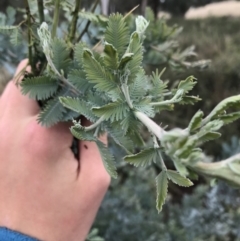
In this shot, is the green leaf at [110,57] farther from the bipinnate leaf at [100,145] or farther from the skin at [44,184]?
the skin at [44,184]

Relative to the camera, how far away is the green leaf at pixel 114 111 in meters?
0.29

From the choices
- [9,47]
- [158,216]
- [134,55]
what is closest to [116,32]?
[134,55]

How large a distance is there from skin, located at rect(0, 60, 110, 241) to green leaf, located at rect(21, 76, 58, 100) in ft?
0.20

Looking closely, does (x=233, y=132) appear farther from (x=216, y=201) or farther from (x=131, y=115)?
(x=131, y=115)

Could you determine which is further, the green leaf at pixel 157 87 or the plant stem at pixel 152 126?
the green leaf at pixel 157 87

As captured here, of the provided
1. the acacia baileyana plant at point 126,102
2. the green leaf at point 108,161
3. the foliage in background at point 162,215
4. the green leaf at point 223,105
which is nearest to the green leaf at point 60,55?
the acacia baileyana plant at point 126,102

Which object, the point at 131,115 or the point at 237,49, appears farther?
the point at 237,49

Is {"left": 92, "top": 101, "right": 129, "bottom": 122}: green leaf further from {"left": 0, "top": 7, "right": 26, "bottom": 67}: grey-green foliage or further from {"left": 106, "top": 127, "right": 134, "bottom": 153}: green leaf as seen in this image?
{"left": 0, "top": 7, "right": 26, "bottom": 67}: grey-green foliage

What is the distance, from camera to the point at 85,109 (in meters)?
0.36

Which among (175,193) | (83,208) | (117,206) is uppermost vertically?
(83,208)

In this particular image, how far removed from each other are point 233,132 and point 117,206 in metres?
0.89

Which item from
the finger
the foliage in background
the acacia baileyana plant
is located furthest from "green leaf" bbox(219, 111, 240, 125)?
the foliage in background

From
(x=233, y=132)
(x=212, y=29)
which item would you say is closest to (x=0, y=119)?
(x=233, y=132)

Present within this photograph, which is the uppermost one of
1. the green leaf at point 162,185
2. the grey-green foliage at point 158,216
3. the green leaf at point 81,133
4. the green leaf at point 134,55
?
the green leaf at point 134,55
